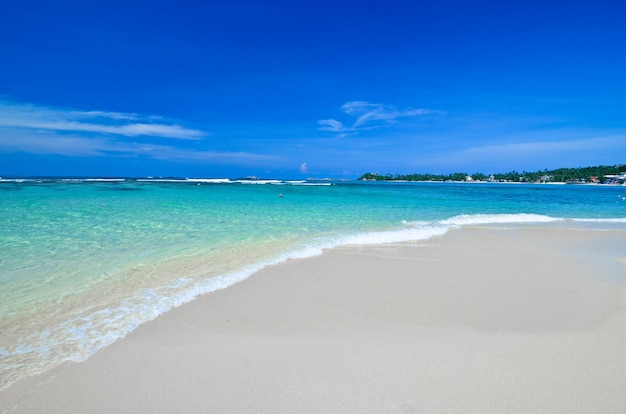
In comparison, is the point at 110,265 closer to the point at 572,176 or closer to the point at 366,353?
the point at 366,353

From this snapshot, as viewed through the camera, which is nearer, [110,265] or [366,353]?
[366,353]

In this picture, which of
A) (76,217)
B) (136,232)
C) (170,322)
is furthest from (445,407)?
(76,217)

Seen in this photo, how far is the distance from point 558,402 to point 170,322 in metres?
3.89

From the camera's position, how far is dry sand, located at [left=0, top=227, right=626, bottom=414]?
2510 mm

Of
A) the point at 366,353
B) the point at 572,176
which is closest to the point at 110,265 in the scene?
the point at 366,353

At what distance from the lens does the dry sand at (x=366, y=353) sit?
2510 millimetres

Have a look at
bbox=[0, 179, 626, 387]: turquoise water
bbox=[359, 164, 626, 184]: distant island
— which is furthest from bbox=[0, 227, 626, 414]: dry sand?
bbox=[359, 164, 626, 184]: distant island

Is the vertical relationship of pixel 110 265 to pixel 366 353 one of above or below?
above

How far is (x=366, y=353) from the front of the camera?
319cm

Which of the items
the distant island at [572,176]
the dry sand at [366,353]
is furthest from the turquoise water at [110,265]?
the distant island at [572,176]

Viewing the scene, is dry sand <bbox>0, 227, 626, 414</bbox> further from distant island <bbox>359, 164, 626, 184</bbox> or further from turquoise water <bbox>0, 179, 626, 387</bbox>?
distant island <bbox>359, 164, 626, 184</bbox>

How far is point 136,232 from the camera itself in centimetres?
977

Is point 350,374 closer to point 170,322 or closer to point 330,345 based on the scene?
point 330,345

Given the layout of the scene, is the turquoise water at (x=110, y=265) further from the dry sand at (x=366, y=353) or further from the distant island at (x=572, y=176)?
the distant island at (x=572, y=176)
